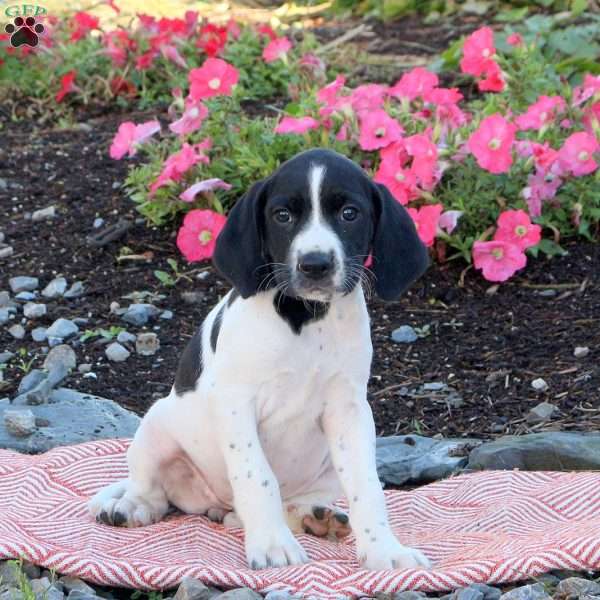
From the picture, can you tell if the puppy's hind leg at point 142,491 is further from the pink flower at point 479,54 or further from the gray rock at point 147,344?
the pink flower at point 479,54

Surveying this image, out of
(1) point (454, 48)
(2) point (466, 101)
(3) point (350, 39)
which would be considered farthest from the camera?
(3) point (350, 39)

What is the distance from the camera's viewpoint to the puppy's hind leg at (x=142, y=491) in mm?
4648

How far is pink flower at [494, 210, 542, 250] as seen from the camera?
6500mm

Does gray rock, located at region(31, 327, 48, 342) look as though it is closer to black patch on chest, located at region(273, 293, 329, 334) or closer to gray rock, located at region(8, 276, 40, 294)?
gray rock, located at region(8, 276, 40, 294)

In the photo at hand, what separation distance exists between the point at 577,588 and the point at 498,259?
116 inches

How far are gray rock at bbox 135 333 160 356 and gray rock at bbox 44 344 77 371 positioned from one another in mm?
302

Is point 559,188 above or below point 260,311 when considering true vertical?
below

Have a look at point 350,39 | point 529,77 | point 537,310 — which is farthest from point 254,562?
point 350,39

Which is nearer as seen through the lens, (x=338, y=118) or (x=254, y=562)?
(x=254, y=562)

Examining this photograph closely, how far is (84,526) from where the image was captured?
4633 millimetres

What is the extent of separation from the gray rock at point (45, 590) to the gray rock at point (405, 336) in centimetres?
273

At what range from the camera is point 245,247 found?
427 centimetres

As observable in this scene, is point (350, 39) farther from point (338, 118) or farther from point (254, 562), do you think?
point (254, 562)

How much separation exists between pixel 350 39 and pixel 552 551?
7.52 m
